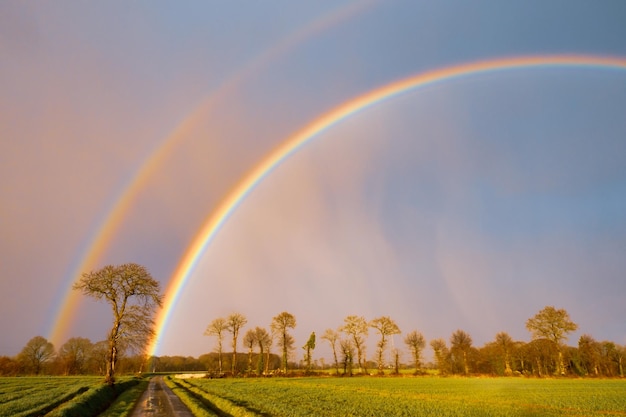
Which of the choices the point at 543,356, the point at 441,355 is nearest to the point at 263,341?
the point at 441,355

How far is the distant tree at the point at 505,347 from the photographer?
108625mm

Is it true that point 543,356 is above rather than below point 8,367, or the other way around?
below

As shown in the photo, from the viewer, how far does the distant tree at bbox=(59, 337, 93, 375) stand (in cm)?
12106

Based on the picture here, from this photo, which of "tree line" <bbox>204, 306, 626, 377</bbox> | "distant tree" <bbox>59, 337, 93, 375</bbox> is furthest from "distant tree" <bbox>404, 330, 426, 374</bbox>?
"distant tree" <bbox>59, 337, 93, 375</bbox>

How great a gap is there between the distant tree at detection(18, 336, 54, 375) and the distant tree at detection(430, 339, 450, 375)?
129m

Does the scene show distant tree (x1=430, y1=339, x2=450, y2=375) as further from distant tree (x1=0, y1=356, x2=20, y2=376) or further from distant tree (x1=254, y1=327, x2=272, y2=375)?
distant tree (x1=0, y1=356, x2=20, y2=376)

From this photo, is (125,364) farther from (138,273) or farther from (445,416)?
(445,416)

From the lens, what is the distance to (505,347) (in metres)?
115

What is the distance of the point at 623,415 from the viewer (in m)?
26.1

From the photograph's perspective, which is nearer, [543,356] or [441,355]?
[543,356]

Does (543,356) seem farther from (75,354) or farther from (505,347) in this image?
(75,354)

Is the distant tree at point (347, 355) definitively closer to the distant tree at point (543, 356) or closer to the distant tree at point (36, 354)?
the distant tree at point (543, 356)

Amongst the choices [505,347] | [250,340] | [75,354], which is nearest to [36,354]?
[75,354]

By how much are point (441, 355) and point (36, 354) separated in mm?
134378
